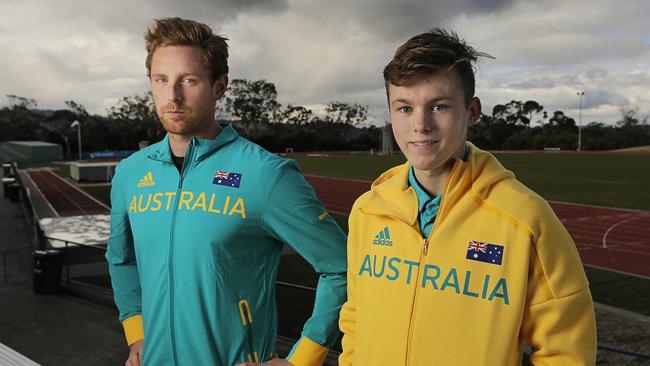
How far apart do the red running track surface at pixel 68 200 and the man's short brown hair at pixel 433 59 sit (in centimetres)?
1930

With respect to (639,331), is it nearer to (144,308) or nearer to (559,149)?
(144,308)

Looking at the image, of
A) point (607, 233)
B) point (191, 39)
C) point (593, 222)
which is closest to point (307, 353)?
point (191, 39)

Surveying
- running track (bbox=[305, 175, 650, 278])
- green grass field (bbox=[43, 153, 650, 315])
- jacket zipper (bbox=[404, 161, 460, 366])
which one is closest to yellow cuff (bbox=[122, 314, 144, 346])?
jacket zipper (bbox=[404, 161, 460, 366])

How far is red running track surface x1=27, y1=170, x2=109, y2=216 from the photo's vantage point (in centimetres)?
1962

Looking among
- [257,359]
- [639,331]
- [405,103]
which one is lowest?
[639,331]

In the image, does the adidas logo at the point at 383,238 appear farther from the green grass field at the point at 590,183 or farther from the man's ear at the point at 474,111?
the green grass field at the point at 590,183

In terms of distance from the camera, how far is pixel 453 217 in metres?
1.76

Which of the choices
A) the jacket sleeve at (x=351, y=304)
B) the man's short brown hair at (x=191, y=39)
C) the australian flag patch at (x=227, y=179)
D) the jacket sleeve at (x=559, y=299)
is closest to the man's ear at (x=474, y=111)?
the jacket sleeve at (x=559, y=299)

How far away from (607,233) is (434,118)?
1465 centimetres

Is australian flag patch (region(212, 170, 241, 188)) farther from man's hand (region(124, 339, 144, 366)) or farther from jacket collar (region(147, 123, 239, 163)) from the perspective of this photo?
man's hand (region(124, 339, 144, 366))

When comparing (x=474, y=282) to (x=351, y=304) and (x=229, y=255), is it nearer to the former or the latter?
(x=351, y=304)

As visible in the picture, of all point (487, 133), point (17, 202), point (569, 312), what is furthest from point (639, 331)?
point (487, 133)

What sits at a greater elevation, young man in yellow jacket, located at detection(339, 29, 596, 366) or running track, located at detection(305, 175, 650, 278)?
young man in yellow jacket, located at detection(339, 29, 596, 366)

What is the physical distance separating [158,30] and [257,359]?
1.33 meters
